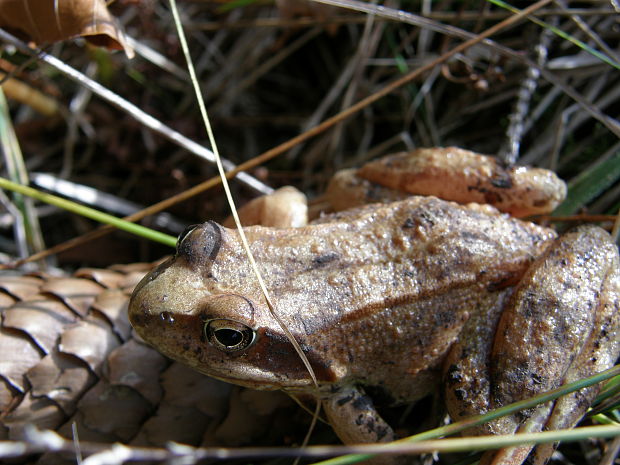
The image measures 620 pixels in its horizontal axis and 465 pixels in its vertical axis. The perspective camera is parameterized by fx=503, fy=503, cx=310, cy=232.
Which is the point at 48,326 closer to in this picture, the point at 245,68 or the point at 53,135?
the point at 53,135

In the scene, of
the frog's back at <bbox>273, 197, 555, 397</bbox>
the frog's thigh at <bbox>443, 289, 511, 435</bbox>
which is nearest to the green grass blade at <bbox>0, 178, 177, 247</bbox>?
the frog's back at <bbox>273, 197, 555, 397</bbox>

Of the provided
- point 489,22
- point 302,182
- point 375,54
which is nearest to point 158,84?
point 302,182

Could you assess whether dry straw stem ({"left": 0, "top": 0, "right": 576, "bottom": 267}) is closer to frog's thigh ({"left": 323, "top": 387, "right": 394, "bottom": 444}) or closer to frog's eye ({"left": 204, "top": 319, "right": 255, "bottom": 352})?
frog's eye ({"left": 204, "top": 319, "right": 255, "bottom": 352})

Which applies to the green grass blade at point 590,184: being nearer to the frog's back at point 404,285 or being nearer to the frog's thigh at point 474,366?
the frog's back at point 404,285

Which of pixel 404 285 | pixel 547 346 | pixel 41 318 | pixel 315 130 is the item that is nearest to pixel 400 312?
pixel 404 285

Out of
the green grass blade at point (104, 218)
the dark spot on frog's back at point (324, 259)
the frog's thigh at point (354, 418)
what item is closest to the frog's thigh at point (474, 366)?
the frog's thigh at point (354, 418)

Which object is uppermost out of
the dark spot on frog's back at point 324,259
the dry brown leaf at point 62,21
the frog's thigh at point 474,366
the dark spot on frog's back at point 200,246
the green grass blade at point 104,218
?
the dry brown leaf at point 62,21
